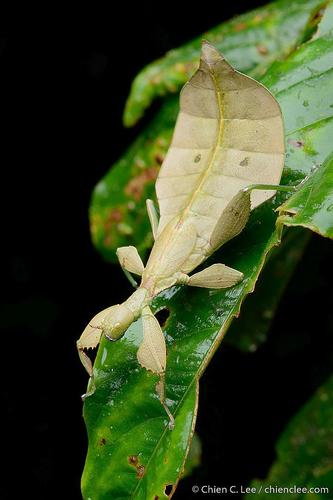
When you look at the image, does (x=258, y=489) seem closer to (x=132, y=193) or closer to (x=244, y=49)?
(x=132, y=193)

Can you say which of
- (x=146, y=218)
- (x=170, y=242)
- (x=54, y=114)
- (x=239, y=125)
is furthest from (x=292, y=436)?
(x=54, y=114)

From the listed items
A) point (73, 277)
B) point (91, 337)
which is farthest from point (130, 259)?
point (73, 277)

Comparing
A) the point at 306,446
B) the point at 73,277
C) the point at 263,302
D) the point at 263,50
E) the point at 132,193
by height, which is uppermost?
the point at 263,50

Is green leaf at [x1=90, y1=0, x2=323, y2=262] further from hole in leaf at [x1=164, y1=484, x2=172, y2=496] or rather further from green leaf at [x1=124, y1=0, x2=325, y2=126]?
hole in leaf at [x1=164, y1=484, x2=172, y2=496]

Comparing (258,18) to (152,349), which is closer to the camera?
(152,349)

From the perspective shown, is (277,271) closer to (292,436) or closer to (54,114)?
(292,436)

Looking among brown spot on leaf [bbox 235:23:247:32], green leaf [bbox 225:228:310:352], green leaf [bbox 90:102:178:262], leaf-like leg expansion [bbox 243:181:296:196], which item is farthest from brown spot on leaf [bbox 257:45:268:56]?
leaf-like leg expansion [bbox 243:181:296:196]

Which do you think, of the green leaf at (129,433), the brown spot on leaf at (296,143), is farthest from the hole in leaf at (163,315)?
the brown spot on leaf at (296,143)

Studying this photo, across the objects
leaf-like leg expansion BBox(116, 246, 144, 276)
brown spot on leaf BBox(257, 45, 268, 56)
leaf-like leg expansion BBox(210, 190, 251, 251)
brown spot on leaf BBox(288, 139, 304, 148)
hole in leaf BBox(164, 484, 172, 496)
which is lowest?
hole in leaf BBox(164, 484, 172, 496)
